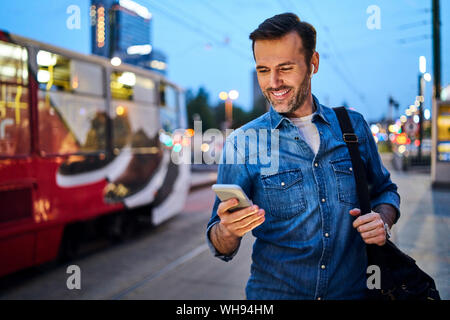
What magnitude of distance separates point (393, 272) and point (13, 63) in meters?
5.10

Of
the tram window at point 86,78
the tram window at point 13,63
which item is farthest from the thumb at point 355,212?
the tram window at point 86,78

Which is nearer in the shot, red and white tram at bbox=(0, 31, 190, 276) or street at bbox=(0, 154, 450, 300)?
street at bbox=(0, 154, 450, 300)

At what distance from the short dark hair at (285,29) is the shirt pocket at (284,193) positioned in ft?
1.56

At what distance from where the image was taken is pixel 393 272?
1.62 m

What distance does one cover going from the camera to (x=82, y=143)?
6.41m

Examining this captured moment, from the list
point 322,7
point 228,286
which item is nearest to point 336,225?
point 322,7

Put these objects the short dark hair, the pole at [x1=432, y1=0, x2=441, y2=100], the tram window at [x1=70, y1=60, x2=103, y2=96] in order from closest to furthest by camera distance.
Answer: the short dark hair
the tram window at [x1=70, y1=60, x2=103, y2=96]
the pole at [x1=432, y1=0, x2=441, y2=100]

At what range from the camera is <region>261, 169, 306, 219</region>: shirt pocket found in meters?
1.66

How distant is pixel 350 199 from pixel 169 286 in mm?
3854

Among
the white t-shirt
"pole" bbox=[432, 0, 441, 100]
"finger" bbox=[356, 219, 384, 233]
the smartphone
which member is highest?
"pole" bbox=[432, 0, 441, 100]

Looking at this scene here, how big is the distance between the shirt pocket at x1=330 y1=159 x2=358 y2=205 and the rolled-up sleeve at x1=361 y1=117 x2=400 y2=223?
0.18 metres

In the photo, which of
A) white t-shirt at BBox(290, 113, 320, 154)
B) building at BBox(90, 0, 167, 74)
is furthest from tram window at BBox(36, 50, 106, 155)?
white t-shirt at BBox(290, 113, 320, 154)

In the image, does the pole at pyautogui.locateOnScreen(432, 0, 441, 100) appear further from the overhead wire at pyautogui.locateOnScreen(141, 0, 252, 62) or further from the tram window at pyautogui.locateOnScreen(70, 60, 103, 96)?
the tram window at pyautogui.locateOnScreen(70, 60, 103, 96)
